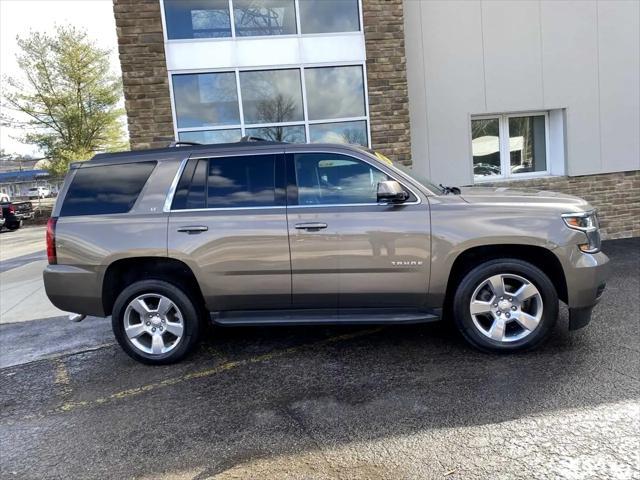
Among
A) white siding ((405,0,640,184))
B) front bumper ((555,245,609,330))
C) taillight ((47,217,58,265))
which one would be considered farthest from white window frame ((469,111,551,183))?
taillight ((47,217,58,265))

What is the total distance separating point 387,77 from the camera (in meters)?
8.70

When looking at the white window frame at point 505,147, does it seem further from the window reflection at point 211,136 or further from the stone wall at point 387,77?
the window reflection at point 211,136

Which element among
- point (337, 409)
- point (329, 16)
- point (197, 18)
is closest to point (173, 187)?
point (337, 409)

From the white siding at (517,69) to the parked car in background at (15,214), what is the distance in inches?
901

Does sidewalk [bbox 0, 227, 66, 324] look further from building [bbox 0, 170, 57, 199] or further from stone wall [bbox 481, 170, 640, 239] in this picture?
building [bbox 0, 170, 57, 199]

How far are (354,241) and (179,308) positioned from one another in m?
1.67

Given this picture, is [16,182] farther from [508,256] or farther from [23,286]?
[508,256]

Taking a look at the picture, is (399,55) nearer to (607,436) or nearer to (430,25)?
(430,25)

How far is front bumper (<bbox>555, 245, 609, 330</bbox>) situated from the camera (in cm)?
412

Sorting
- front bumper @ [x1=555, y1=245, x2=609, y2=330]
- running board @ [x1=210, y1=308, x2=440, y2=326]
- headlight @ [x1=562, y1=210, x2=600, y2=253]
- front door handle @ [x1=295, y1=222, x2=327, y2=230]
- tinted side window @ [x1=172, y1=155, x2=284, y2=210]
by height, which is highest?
tinted side window @ [x1=172, y1=155, x2=284, y2=210]

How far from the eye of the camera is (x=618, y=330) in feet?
15.8

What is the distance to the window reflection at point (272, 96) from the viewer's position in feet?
28.2

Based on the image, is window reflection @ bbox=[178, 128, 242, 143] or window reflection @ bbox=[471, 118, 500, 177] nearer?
Result: window reflection @ bbox=[178, 128, 242, 143]

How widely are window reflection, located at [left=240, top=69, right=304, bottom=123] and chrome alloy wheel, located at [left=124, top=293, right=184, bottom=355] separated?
489cm
